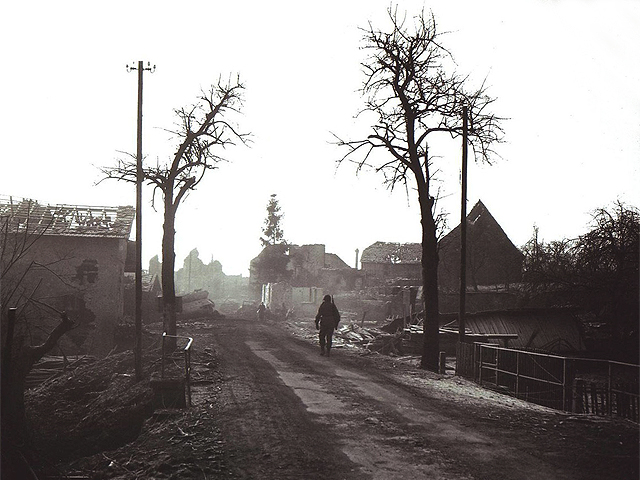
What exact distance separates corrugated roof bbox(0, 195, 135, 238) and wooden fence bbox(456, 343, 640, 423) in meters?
18.1

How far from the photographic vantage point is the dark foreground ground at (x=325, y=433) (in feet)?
24.8

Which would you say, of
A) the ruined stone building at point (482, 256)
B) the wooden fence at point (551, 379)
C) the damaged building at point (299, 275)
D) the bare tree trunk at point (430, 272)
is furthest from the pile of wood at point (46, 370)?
the damaged building at point (299, 275)

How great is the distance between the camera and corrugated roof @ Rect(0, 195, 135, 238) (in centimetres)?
2681

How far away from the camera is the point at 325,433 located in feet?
30.0

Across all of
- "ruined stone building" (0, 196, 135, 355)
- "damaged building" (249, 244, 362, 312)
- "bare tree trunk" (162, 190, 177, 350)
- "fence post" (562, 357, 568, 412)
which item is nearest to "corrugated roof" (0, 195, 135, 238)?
"ruined stone building" (0, 196, 135, 355)

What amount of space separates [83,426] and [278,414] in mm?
5996

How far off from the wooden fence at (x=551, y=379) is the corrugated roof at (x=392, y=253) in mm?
60914

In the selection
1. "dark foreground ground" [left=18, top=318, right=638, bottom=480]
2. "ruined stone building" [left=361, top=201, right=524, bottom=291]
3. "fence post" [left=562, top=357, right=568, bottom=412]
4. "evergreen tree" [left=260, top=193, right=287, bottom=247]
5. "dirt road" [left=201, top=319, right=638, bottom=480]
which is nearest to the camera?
"dirt road" [left=201, top=319, right=638, bottom=480]

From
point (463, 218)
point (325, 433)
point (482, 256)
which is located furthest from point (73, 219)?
point (482, 256)

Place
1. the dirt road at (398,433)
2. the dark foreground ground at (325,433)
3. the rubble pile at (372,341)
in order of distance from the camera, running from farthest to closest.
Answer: the rubble pile at (372,341) → the dark foreground ground at (325,433) → the dirt road at (398,433)

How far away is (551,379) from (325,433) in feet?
24.6

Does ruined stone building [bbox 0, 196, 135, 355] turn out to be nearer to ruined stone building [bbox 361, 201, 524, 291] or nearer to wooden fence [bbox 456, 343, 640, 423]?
→ wooden fence [bbox 456, 343, 640, 423]

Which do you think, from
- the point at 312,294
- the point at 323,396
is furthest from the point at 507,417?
the point at 312,294

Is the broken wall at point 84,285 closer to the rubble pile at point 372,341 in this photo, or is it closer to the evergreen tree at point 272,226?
the rubble pile at point 372,341
